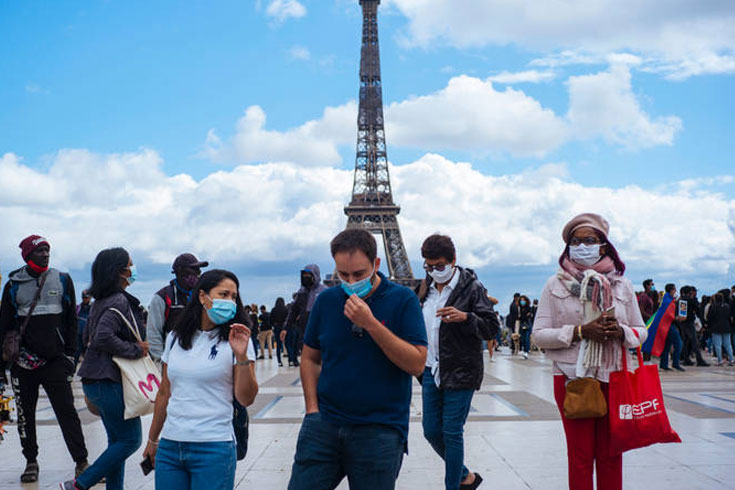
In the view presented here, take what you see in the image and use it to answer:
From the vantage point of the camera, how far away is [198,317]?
328cm

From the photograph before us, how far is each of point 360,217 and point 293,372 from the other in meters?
47.8

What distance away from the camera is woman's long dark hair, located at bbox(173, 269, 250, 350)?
10.6ft

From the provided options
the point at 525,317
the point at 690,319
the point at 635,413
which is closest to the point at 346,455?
the point at 635,413

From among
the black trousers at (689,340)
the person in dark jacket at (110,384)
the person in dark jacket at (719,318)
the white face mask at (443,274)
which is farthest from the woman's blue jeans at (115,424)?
the person in dark jacket at (719,318)

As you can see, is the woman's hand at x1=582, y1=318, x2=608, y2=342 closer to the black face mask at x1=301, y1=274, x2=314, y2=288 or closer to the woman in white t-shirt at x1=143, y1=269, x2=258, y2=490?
the woman in white t-shirt at x1=143, y1=269, x2=258, y2=490

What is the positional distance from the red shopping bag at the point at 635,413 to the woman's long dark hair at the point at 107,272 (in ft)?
9.45

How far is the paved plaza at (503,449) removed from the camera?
5.30 meters

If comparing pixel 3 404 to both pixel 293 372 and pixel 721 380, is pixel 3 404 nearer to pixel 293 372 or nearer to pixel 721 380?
pixel 293 372

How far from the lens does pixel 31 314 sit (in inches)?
213

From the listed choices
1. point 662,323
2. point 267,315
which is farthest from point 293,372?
point 662,323

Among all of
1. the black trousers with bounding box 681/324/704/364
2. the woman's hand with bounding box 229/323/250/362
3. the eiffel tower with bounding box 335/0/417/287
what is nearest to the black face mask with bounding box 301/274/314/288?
the woman's hand with bounding box 229/323/250/362

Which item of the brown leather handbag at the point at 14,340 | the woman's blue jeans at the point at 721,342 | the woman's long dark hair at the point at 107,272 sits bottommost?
the woman's blue jeans at the point at 721,342

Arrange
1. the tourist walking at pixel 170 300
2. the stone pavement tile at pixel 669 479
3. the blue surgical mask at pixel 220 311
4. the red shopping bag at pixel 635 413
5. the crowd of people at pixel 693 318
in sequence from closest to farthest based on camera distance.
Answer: the blue surgical mask at pixel 220 311 < the red shopping bag at pixel 635 413 < the tourist walking at pixel 170 300 < the stone pavement tile at pixel 669 479 < the crowd of people at pixel 693 318

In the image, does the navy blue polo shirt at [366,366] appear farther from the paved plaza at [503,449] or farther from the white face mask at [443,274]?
the paved plaza at [503,449]
